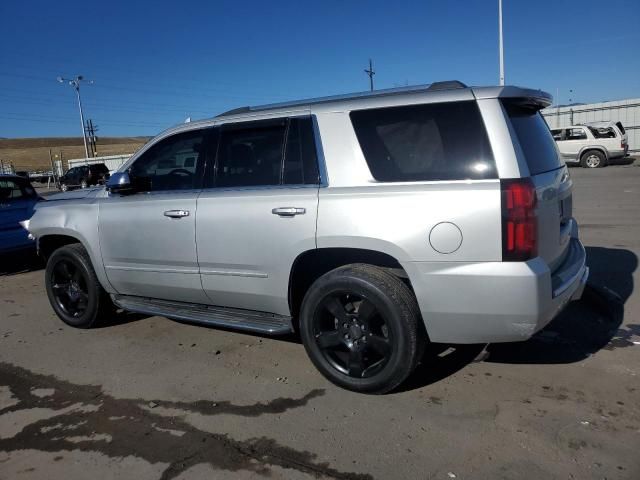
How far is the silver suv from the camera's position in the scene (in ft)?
10.1

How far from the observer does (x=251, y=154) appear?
161 inches

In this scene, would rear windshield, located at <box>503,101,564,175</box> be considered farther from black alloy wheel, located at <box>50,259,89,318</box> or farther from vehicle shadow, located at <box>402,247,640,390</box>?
black alloy wheel, located at <box>50,259,89,318</box>

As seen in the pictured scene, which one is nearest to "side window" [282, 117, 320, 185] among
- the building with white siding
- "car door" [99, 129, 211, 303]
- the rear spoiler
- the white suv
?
"car door" [99, 129, 211, 303]

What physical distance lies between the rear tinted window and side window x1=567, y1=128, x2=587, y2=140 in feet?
73.5

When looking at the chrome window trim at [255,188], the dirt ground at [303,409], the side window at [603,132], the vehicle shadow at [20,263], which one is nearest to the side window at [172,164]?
the chrome window trim at [255,188]

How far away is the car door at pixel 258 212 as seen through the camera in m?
3.67

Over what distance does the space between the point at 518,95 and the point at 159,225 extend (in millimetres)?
2835

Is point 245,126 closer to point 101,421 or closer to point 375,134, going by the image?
point 375,134

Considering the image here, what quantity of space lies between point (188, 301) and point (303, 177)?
60.1 inches

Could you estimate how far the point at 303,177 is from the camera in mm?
3736

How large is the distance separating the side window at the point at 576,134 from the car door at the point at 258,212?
22392 millimetres

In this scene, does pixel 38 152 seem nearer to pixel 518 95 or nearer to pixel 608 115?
pixel 608 115

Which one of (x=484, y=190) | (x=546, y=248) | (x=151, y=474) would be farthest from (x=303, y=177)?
(x=151, y=474)

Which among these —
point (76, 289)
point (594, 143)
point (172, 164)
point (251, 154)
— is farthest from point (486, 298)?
point (594, 143)
